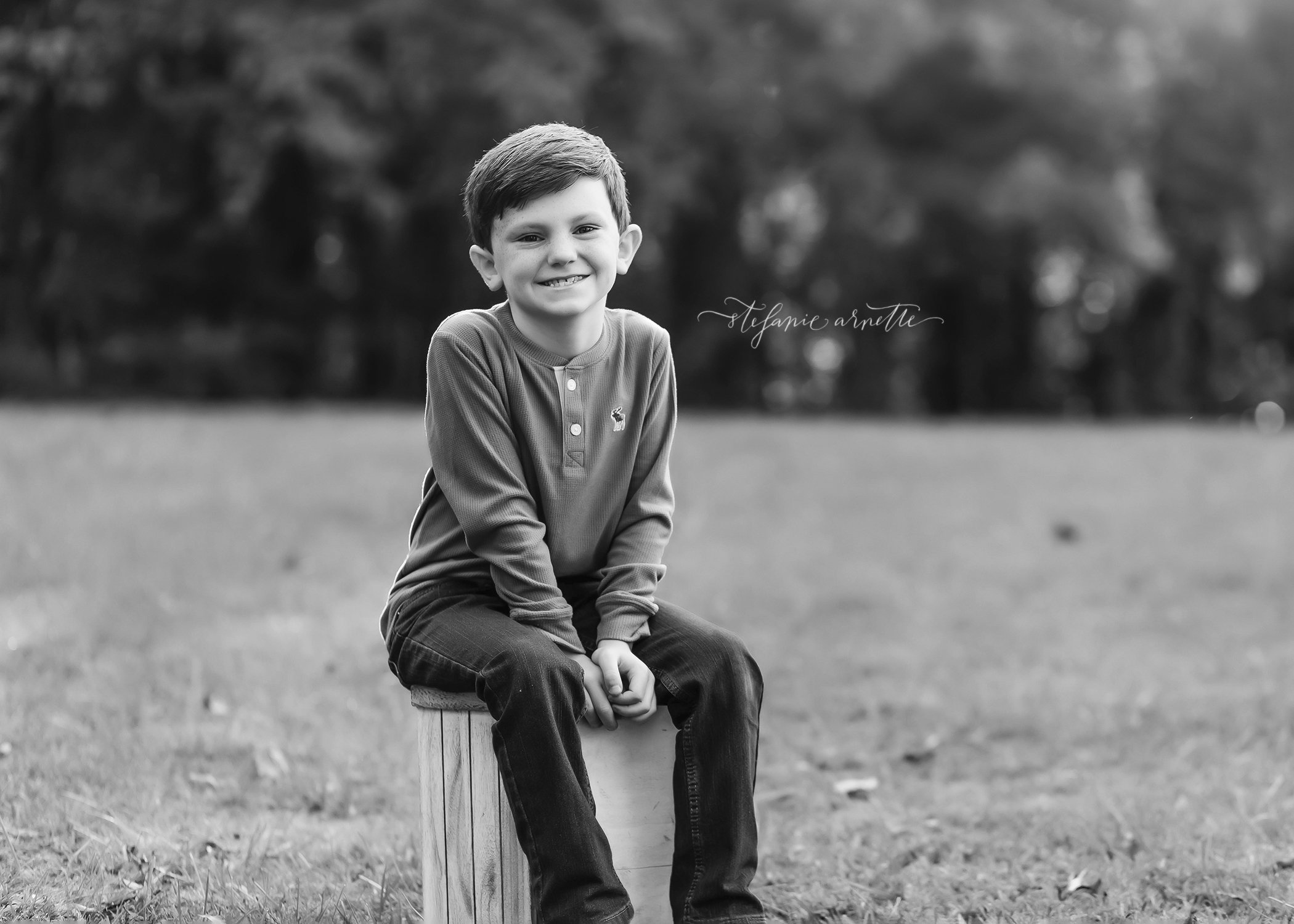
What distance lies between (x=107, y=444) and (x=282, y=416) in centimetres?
271

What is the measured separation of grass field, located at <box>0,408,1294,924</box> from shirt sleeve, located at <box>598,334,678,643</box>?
93cm

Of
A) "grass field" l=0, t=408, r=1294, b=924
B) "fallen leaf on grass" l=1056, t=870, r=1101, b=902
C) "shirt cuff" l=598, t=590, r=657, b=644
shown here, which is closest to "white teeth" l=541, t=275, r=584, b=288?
"shirt cuff" l=598, t=590, r=657, b=644

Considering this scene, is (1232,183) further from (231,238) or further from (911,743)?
(911,743)

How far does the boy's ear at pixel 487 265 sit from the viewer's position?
10.6ft

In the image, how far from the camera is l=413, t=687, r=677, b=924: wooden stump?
9.95 feet

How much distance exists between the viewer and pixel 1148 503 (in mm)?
9812

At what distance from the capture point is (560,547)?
10.5 ft

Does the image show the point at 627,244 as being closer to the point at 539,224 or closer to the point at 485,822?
the point at 539,224

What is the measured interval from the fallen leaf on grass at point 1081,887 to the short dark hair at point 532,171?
2002mm

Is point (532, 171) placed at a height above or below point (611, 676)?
above

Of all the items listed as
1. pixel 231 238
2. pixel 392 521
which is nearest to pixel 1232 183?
Result: pixel 231 238

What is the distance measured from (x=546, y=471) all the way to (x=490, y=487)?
0.14 meters

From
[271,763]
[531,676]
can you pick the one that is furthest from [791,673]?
[531,676]

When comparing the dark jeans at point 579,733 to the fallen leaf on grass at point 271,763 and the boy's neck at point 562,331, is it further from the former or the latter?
the fallen leaf on grass at point 271,763
